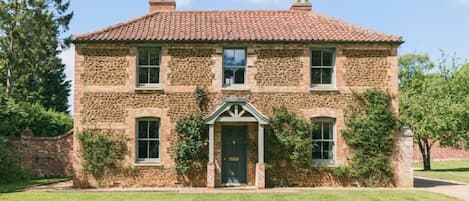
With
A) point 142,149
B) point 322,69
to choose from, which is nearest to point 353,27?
point 322,69

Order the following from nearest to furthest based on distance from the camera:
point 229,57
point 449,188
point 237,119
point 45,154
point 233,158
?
1. point 449,188
2. point 237,119
3. point 233,158
4. point 229,57
5. point 45,154

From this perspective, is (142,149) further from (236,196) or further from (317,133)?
(317,133)

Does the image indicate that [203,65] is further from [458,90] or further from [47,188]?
[458,90]

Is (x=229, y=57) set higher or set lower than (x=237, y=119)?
higher

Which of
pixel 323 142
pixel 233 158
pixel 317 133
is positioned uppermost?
pixel 317 133

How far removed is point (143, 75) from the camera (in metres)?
22.3

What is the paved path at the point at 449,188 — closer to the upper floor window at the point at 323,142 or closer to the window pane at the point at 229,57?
the upper floor window at the point at 323,142

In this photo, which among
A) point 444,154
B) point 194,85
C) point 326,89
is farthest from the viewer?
point 444,154

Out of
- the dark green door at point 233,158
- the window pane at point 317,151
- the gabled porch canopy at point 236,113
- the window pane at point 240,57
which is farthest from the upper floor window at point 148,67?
the window pane at point 317,151

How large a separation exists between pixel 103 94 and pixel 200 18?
5834mm

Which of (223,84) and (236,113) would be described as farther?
(223,84)

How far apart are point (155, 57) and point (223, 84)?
3027 millimetres

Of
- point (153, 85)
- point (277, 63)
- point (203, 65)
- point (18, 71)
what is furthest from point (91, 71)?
point (18, 71)

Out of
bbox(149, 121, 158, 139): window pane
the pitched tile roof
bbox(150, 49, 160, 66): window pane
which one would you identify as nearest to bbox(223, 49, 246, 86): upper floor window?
the pitched tile roof
